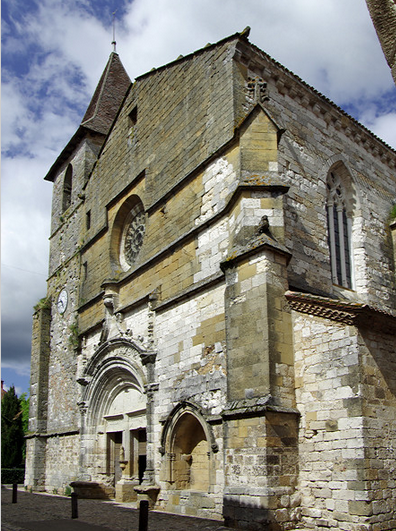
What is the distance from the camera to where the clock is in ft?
59.5

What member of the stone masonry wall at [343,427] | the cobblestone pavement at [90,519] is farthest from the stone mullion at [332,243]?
the cobblestone pavement at [90,519]

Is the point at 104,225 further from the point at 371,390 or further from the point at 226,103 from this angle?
the point at 371,390

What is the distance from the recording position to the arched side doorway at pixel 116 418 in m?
12.6

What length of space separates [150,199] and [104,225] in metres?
2.88

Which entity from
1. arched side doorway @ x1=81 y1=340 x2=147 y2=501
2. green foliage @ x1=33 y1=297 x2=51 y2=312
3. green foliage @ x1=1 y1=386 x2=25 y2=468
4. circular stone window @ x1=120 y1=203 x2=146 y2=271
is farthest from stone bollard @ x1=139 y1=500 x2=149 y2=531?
green foliage @ x1=1 y1=386 x2=25 y2=468

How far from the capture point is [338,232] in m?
12.3

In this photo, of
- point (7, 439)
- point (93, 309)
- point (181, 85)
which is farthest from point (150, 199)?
point (7, 439)

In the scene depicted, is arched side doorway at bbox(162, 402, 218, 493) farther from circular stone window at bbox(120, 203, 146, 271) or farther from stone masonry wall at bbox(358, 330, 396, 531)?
circular stone window at bbox(120, 203, 146, 271)

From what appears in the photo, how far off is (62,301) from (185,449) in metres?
9.44

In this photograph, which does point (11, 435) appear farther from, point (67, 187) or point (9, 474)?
point (67, 187)

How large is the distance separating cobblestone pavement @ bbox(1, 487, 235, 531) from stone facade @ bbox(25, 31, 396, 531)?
1.59 feet

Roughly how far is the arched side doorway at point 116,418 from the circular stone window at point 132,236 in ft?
8.11

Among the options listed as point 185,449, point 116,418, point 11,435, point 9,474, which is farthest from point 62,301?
point 11,435

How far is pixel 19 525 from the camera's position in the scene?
916 cm
